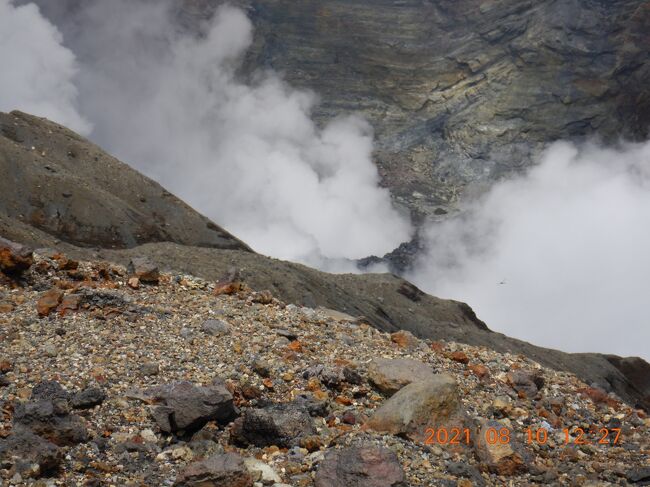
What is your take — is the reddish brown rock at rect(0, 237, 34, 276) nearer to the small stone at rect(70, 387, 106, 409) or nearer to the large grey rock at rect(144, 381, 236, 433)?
the small stone at rect(70, 387, 106, 409)

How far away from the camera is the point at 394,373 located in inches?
488

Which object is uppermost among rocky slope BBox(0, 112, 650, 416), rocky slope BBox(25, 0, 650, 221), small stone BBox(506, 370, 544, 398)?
rocky slope BBox(25, 0, 650, 221)

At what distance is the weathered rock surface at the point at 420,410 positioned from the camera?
10867 millimetres

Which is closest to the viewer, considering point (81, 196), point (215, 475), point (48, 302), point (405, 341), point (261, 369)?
point (215, 475)

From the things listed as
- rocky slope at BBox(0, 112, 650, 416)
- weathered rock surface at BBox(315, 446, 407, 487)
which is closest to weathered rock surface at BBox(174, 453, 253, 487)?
weathered rock surface at BBox(315, 446, 407, 487)

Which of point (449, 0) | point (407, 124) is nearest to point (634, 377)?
point (407, 124)

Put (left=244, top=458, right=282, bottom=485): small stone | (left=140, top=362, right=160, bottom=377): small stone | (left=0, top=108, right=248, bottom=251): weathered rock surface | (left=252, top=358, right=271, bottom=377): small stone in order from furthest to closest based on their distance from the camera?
(left=0, top=108, right=248, bottom=251): weathered rock surface, (left=252, top=358, right=271, bottom=377): small stone, (left=140, top=362, right=160, bottom=377): small stone, (left=244, top=458, right=282, bottom=485): small stone

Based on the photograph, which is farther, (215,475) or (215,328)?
(215,328)

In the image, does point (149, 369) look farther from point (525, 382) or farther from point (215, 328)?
point (525, 382)

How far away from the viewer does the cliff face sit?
420 feet

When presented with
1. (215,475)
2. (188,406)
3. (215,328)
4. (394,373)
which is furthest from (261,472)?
(215,328)

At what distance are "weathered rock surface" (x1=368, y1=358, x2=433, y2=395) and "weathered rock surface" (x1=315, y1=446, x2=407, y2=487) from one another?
100 inches

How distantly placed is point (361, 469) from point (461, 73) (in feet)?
444

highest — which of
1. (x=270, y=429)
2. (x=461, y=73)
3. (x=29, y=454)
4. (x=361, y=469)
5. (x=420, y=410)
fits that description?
(x=461, y=73)
